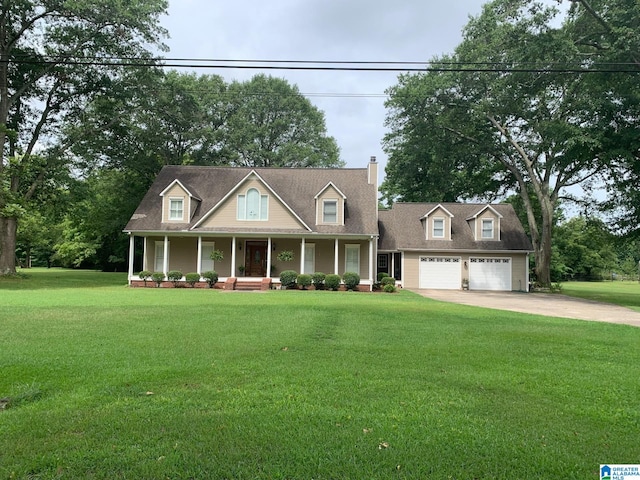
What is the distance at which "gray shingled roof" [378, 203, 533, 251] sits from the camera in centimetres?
2934

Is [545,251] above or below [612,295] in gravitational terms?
above

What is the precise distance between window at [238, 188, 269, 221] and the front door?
6.18 ft

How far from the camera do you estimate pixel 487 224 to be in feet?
98.1

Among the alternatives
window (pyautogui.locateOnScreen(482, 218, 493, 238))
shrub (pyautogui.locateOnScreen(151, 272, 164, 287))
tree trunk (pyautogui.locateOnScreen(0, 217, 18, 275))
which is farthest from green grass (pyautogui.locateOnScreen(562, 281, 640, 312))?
tree trunk (pyautogui.locateOnScreen(0, 217, 18, 275))

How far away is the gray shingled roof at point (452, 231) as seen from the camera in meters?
29.3

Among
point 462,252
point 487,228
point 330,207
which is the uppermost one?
point 330,207

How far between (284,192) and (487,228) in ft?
45.3

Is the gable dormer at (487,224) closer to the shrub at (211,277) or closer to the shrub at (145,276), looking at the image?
the shrub at (211,277)

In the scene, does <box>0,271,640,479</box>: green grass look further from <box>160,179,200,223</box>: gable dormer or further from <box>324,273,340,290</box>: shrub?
<box>160,179,200,223</box>: gable dormer

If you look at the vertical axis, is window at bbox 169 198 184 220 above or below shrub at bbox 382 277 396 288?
above

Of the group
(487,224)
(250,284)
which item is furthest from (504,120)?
(250,284)

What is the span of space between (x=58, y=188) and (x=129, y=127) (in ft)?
19.7

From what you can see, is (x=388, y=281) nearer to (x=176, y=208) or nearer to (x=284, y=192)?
(x=284, y=192)

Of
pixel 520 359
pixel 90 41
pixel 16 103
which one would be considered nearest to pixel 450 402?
pixel 520 359
